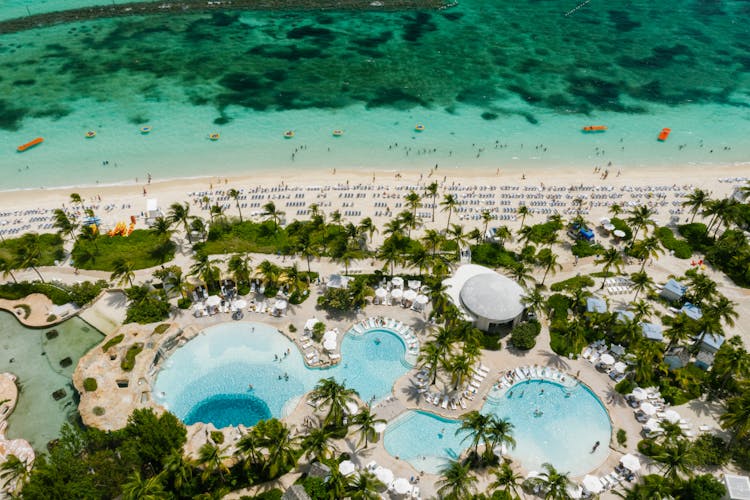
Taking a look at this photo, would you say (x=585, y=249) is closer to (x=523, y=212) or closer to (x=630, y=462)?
(x=523, y=212)

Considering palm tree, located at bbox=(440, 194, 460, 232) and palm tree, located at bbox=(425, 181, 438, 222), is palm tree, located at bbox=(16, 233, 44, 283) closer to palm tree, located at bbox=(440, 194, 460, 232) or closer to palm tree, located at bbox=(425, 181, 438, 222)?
palm tree, located at bbox=(425, 181, 438, 222)

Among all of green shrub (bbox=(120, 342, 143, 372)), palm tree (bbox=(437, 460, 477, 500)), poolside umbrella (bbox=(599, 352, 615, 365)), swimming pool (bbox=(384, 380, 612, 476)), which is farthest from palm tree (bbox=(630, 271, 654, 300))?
green shrub (bbox=(120, 342, 143, 372))

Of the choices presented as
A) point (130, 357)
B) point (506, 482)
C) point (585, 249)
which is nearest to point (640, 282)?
Answer: point (585, 249)

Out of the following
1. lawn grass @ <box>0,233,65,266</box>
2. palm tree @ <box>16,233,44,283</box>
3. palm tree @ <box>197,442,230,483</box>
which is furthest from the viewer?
lawn grass @ <box>0,233,65,266</box>

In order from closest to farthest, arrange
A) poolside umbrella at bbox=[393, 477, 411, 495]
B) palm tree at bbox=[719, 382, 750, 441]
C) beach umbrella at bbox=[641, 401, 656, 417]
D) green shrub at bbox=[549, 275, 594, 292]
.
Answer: poolside umbrella at bbox=[393, 477, 411, 495] < palm tree at bbox=[719, 382, 750, 441] < beach umbrella at bbox=[641, 401, 656, 417] < green shrub at bbox=[549, 275, 594, 292]

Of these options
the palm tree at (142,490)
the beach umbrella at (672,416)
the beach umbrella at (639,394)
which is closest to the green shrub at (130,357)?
the palm tree at (142,490)
